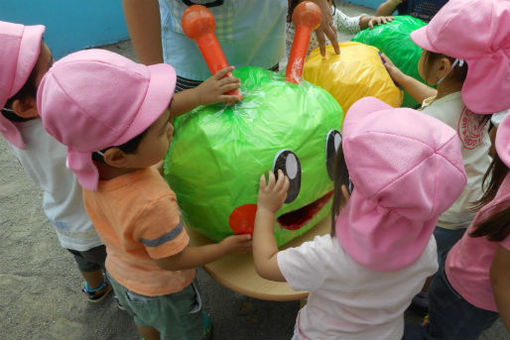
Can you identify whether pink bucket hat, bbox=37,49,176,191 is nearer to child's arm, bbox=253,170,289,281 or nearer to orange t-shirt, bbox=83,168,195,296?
orange t-shirt, bbox=83,168,195,296

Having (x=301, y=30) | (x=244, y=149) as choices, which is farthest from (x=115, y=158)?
(x=301, y=30)

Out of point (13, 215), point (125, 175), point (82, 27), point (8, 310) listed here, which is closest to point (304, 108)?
point (125, 175)

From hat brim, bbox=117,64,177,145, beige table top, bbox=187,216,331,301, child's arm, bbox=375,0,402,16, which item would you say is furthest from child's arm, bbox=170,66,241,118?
child's arm, bbox=375,0,402,16

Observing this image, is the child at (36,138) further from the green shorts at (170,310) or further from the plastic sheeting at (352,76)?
the plastic sheeting at (352,76)

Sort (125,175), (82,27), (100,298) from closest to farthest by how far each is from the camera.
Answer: (125,175) < (100,298) < (82,27)

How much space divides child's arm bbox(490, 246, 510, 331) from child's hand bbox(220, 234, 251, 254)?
532 mm

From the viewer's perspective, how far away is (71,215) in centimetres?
111

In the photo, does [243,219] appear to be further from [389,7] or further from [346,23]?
[389,7]

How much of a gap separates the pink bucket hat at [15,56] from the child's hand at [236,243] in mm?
588

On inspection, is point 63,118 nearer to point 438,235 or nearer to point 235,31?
point 235,31

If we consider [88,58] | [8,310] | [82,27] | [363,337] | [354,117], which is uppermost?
[88,58]

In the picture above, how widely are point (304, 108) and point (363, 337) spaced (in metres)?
0.56

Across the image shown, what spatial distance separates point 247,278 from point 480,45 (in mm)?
818

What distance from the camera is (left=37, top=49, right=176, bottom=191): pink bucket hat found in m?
0.67
